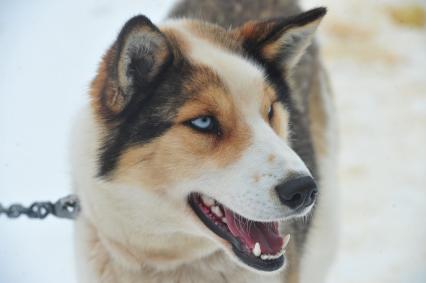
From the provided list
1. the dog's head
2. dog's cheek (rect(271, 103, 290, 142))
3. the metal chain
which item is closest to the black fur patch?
the dog's head

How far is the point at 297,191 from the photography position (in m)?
2.33

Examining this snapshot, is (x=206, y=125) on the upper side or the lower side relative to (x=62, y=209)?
upper

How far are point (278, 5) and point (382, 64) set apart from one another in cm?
271

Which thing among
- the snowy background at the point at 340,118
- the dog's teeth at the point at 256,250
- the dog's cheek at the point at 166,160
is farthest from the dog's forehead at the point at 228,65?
the snowy background at the point at 340,118

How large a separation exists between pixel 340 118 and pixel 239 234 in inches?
138

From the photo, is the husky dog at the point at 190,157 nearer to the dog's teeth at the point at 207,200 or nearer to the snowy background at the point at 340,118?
the dog's teeth at the point at 207,200

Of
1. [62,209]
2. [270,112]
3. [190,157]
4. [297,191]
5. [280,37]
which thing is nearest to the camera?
[297,191]

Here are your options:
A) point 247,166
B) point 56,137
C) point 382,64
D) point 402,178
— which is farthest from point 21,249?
point 382,64

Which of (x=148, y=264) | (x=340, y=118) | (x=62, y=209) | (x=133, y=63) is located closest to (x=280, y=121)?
(x=133, y=63)

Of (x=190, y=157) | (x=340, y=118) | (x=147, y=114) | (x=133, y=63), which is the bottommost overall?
(x=340, y=118)

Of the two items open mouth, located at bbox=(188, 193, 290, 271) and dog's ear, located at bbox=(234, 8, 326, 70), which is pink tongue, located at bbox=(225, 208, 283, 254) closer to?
open mouth, located at bbox=(188, 193, 290, 271)

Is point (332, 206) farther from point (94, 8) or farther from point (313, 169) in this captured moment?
point (94, 8)

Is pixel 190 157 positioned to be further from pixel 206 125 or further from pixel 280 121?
pixel 280 121

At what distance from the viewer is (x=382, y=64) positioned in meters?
6.46
